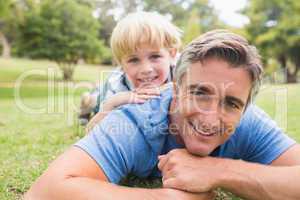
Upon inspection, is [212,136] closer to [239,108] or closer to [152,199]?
[239,108]

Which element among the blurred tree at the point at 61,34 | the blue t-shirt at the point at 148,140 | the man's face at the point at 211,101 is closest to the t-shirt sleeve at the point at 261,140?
the blue t-shirt at the point at 148,140

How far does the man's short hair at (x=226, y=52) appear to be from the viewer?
2.09 meters

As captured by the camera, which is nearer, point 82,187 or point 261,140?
point 82,187

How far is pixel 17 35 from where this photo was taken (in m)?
30.3

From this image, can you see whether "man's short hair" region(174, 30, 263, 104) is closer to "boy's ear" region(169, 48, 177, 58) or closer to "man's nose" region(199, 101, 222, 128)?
"man's nose" region(199, 101, 222, 128)

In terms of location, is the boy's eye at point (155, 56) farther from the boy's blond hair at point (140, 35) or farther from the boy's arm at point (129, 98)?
the boy's arm at point (129, 98)

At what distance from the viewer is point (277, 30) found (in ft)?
111

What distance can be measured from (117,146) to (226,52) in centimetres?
75

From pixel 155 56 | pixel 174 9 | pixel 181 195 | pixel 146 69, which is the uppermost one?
pixel 174 9

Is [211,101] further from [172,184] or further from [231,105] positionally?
[172,184]

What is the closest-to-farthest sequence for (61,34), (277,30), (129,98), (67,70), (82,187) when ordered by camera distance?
(82,187) → (129,98) → (61,34) → (67,70) → (277,30)

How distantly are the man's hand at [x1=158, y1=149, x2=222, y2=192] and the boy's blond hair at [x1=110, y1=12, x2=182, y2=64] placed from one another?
1.63m

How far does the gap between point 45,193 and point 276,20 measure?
3569 centimetres

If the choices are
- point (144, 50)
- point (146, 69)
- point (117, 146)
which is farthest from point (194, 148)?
point (144, 50)
